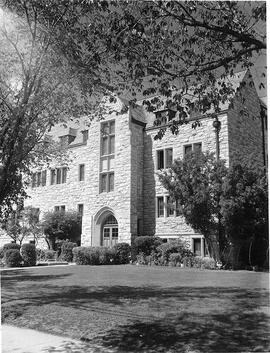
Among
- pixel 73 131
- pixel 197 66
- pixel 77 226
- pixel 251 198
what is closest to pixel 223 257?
pixel 251 198

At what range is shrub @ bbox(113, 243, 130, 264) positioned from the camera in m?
21.9

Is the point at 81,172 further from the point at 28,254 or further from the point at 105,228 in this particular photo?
the point at 28,254

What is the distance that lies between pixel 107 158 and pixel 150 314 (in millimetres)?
18490

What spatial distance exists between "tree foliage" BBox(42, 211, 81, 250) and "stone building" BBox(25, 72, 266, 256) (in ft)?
3.19

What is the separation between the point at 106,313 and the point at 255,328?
8.98ft

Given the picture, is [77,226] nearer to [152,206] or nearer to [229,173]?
[152,206]

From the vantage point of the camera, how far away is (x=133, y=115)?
970 inches

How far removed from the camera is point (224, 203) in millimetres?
16172

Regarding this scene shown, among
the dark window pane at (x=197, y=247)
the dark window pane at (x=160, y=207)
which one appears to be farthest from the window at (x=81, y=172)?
the dark window pane at (x=197, y=247)

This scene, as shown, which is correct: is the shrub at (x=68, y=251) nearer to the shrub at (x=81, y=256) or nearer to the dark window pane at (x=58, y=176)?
the shrub at (x=81, y=256)

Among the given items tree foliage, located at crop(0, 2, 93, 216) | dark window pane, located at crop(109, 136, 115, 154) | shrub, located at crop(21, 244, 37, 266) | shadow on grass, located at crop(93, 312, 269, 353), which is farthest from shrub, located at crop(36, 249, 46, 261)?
shadow on grass, located at crop(93, 312, 269, 353)

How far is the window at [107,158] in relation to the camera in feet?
81.9

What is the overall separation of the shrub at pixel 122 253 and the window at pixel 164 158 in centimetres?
514

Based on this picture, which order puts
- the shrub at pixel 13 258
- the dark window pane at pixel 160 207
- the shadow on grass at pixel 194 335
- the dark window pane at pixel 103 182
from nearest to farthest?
the shadow on grass at pixel 194 335 < the shrub at pixel 13 258 < the dark window pane at pixel 160 207 < the dark window pane at pixel 103 182
